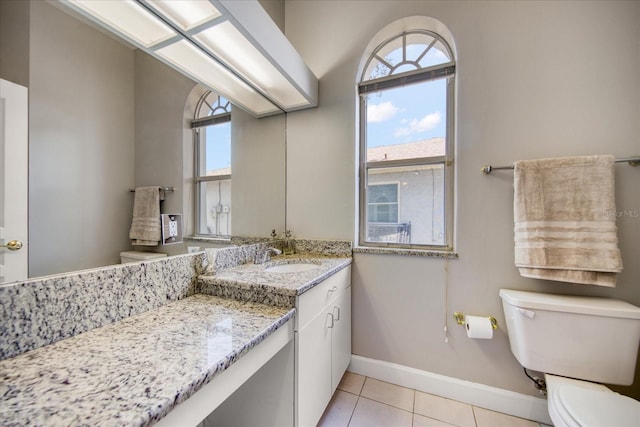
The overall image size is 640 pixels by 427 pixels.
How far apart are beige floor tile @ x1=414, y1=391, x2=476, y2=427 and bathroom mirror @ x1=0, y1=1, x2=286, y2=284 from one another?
66.7 inches

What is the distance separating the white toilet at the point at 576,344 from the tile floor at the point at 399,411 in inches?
17.6

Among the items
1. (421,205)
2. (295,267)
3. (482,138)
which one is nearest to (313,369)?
(295,267)

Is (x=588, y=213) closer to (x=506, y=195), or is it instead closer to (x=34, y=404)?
(x=506, y=195)

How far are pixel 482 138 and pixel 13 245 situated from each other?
82.9 inches

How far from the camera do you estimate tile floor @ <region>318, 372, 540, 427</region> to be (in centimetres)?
A: 137

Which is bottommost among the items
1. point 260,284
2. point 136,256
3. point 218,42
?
point 260,284

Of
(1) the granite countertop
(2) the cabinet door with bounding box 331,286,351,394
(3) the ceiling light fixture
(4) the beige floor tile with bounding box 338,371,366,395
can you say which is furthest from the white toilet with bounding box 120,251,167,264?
(4) the beige floor tile with bounding box 338,371,366,395

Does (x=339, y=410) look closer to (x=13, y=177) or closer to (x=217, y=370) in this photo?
(x=217, y=370)

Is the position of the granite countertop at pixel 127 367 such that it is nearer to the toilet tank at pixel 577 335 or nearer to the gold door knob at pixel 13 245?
the gold door knob at pixel 13 245

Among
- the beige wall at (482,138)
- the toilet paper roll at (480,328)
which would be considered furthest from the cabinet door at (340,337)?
the toilet paper roll at (480,328)

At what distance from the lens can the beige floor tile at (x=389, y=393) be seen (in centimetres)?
152

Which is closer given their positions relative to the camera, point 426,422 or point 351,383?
point 426,422

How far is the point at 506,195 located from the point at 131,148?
6.27ft

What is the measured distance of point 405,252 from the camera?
5.43 feet
